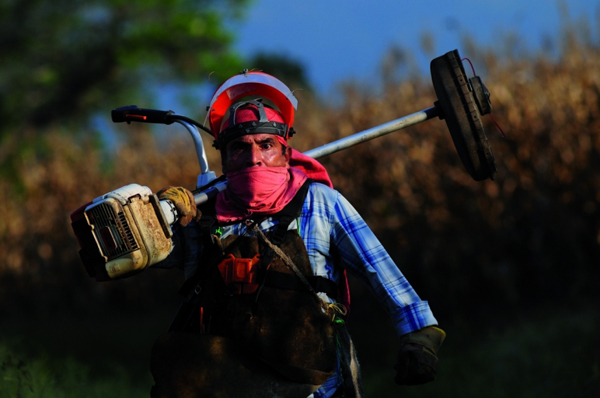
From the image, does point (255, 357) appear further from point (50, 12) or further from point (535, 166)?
point (50, 12)

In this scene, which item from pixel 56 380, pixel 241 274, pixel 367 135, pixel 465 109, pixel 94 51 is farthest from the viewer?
pixel 94 51

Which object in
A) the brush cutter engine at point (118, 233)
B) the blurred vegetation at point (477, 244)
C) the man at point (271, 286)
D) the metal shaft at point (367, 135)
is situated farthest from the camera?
the blurred vegetation at point (477, 244)

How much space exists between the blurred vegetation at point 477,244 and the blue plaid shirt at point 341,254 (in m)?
2.47

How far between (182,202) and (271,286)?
55cm

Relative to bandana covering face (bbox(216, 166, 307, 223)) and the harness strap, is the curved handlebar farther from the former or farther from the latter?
the harness strap

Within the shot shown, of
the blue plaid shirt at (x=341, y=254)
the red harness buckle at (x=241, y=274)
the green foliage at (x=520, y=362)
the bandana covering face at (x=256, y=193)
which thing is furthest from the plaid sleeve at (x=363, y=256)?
the green foliage at (x=520, y=362)

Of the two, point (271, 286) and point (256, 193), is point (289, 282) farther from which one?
point (256, 193)

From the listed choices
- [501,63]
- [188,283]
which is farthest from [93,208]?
[501,63]

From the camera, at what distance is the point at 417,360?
10.6 feet

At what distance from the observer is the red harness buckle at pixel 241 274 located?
135 inches

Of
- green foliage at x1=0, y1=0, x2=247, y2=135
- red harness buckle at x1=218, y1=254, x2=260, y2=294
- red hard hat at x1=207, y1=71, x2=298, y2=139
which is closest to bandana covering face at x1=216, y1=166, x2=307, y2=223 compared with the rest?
red harness buckle at x1=218, y1=254, x2=260, y2=294

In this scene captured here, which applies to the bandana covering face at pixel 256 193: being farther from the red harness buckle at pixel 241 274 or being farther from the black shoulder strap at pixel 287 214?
the red harness buckle at pixel 241 274

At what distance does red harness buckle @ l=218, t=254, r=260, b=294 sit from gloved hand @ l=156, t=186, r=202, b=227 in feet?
0.88

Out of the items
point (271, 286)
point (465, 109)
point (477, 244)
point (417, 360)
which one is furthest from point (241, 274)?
point (477, 244)
